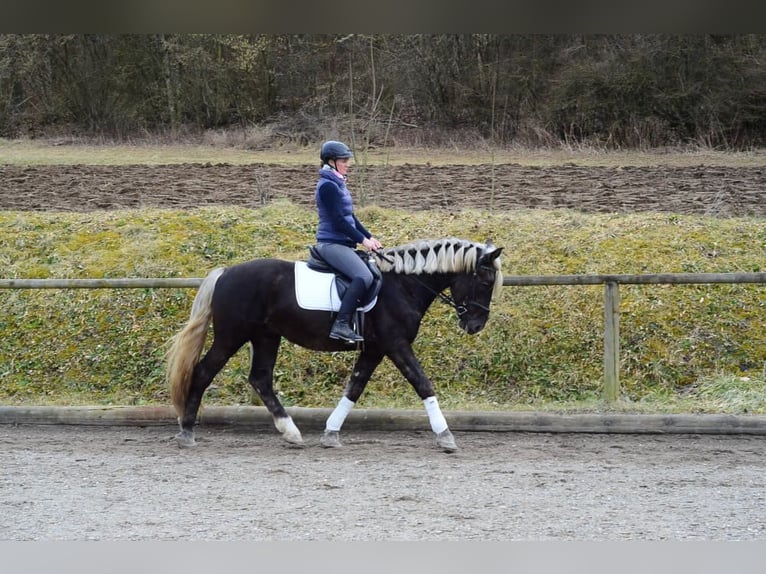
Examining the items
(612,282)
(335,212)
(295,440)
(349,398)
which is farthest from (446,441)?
(612,282)

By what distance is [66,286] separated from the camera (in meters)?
7.71

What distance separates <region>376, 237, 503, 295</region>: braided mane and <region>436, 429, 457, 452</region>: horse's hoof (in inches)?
44.9

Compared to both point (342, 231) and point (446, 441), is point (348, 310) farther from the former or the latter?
point (446, 441)

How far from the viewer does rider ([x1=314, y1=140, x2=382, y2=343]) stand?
6410 millimetres

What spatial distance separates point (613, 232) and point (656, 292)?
1526 mm

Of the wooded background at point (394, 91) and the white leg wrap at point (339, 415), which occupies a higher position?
the wooded background at point (394, 91)

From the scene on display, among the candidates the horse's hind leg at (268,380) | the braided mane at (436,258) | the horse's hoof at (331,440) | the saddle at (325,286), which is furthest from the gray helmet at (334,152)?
the horse's hoof at (331,440)

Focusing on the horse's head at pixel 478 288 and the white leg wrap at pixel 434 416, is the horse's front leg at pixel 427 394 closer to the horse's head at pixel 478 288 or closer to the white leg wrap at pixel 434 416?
the white leg wrap at pixel 434 416

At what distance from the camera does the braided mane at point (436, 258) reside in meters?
6.71

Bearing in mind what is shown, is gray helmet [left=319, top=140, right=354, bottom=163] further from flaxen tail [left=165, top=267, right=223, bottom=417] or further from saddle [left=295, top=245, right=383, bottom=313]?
flaxen tail [left=165, top=267, right=223, bottom=417]

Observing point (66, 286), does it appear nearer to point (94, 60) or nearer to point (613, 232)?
point (613, 232)

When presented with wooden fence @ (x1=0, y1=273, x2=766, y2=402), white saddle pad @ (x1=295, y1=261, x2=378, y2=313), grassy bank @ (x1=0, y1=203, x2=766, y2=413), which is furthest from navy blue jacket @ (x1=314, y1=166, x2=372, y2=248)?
grassy bank @ (x1=0, y1=203, x2=766, y2=413)

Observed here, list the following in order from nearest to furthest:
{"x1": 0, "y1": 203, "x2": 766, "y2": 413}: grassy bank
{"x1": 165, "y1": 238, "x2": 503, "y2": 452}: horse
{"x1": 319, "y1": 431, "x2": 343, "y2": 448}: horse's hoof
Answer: {"x1": 165, "y1": 238, "x2": 503, "y2": 452}: horse < {"x1": 319, "y1": 431, "x2": 343, "y2": 448}: horse's hoof < {"x1": 0, "y1": 203, "x2": 766, "y2": 413}: grassy bank

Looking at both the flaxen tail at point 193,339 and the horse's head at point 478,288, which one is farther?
the flaxen tail at point 193,339
